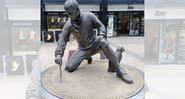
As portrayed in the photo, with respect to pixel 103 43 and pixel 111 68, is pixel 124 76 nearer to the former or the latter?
pixel 111 68

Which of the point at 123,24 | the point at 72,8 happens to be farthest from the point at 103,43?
the point at 123,24

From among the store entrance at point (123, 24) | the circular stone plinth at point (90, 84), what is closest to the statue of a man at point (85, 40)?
the circular stone plinth at point (90, 84)

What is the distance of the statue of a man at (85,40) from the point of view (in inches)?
126

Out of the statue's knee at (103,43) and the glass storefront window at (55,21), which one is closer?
the statue's knee at (103,43)

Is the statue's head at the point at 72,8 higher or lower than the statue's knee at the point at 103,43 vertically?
higher

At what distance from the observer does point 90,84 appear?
10.2ft

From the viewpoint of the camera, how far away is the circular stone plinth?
2801 millimetres

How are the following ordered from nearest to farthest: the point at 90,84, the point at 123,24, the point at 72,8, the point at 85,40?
1. the point at 72,8
2. the point at 90,84
3. the point at 85,40
4. the point at 123,24

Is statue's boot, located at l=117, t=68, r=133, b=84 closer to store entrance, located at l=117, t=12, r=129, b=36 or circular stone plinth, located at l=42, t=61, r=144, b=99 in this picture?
circular stone plinth, located at l=42, t=61, r=144, b=99

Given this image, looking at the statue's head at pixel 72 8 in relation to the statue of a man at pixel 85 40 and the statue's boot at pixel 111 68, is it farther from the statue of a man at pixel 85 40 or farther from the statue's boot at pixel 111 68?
the statue's boot at pixel 111 68

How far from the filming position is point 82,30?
3.26 m

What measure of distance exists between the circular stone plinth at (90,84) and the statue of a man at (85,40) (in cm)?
12

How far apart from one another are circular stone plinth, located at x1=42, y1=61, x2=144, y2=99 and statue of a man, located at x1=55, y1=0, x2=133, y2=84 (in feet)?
0.39

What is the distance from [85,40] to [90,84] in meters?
0.60
